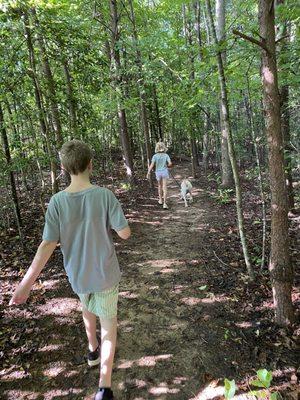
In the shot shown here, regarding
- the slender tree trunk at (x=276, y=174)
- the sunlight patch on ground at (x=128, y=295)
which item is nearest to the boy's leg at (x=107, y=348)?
the sunlight patch on ground at (x=128, y=295)

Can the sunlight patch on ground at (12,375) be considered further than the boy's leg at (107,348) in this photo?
Yes

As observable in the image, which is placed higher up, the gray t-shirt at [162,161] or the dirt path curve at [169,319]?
the gray t-shirt at [162,161]

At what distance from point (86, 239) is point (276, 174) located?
96.8 inches

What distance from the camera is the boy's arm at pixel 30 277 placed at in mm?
2744

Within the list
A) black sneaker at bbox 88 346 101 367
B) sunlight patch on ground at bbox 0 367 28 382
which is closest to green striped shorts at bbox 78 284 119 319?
black sneaker at bbox 88 346 101 367

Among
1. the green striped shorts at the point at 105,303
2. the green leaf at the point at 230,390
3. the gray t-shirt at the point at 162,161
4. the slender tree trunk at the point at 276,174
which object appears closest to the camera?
the green leaf at the point at 230,390

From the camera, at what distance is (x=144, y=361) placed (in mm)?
3688

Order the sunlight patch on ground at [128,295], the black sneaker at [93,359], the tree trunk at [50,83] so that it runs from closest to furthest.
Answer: the black sneaker at [93,359] < the sunlight patch on ground at [128,295] < the tree trunk at [50,83]

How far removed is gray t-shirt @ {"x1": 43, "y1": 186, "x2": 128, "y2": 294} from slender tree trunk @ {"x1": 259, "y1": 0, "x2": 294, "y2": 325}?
2141 millimetres

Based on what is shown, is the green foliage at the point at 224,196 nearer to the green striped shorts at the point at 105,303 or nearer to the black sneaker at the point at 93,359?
the black sneaker at the point at 93,359

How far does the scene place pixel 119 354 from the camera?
12.5ft

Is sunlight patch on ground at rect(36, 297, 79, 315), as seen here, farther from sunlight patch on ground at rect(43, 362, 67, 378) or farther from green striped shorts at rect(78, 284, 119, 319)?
→ green striped shorts at rect(78, 284, 119, 319)

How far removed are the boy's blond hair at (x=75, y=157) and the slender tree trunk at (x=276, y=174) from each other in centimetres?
232

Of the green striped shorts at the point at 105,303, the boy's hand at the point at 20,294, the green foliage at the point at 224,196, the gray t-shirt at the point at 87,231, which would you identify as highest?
the gray t-shirt at the point at 87,231
